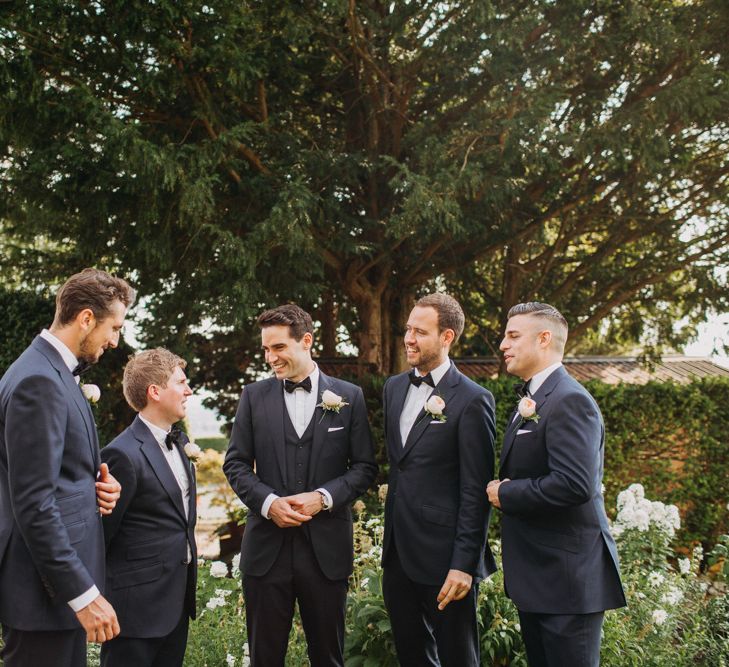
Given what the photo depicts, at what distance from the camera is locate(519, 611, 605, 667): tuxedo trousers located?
2969 mm

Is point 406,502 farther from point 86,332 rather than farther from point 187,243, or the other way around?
point 187,243

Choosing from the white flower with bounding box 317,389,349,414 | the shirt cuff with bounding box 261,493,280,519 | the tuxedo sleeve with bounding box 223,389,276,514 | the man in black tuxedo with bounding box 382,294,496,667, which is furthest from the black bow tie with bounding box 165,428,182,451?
the man in black tuxedo with bounding box 382,294,496,667

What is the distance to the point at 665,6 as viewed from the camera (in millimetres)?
8117

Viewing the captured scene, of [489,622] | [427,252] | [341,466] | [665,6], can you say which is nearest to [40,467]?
[341,466]

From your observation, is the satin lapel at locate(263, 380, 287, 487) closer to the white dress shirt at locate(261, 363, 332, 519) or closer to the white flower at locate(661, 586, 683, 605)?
the white dress shirt at locate(261, 363, 332, 519)

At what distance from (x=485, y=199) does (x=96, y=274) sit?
5.88 meters

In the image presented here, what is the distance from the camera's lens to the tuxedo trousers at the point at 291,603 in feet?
11.4

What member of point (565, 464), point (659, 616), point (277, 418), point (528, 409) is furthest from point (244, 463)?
point (659, 616)

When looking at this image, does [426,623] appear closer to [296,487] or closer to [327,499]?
[327,499]

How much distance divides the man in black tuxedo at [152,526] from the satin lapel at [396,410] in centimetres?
105

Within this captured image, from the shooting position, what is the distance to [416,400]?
3.68m

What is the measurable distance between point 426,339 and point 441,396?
1.01 ft

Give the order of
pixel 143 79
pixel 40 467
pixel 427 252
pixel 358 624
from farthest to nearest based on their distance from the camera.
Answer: pixel 427 252, pixel 143 79, pixel 358 624, pixel 40 467

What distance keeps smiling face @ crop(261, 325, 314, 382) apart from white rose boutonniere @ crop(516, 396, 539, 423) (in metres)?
1.23
